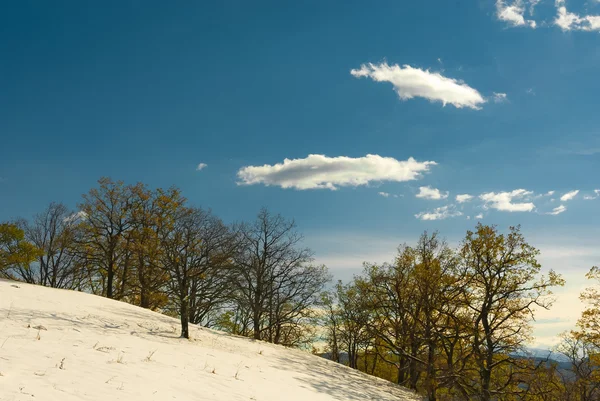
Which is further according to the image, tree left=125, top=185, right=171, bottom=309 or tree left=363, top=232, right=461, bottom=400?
tree left=125, top=185, right=171, bottom=309

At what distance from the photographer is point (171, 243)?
23656mm

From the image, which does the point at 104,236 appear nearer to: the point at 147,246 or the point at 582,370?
the point at 147,246

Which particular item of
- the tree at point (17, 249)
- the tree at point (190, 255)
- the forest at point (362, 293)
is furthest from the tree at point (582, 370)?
the tree at point (17, 249)

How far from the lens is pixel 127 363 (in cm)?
1292

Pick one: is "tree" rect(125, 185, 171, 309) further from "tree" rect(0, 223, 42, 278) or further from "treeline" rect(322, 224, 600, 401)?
"treeline" rect(322, 224, 600, 401)

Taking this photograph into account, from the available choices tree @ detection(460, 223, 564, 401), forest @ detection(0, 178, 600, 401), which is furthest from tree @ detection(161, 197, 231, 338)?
tree @ detection(460, 223, 564, 401)

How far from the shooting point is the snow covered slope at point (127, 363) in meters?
9.68

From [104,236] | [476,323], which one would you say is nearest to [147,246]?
[104,236]

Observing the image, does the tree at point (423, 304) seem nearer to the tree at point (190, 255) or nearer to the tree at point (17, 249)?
the tree at point (190, 255)

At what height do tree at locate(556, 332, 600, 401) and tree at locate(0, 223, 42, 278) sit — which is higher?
tree at locate(0, 223, 42, 278)

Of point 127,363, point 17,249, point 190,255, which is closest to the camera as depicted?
point 127,363

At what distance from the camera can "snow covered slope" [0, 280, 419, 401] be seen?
31.8ft

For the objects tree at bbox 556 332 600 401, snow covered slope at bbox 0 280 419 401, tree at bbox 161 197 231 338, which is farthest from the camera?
tree at bbox 556 332 600 401

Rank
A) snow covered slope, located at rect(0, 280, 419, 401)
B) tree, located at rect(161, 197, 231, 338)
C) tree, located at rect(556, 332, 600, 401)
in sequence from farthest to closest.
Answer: tree, located at rect(556, 332, 600, 401) < tree, located at rect(161, 197, 231, 338) < snow covered slope, located at rect(0, 280, 419, 401)
